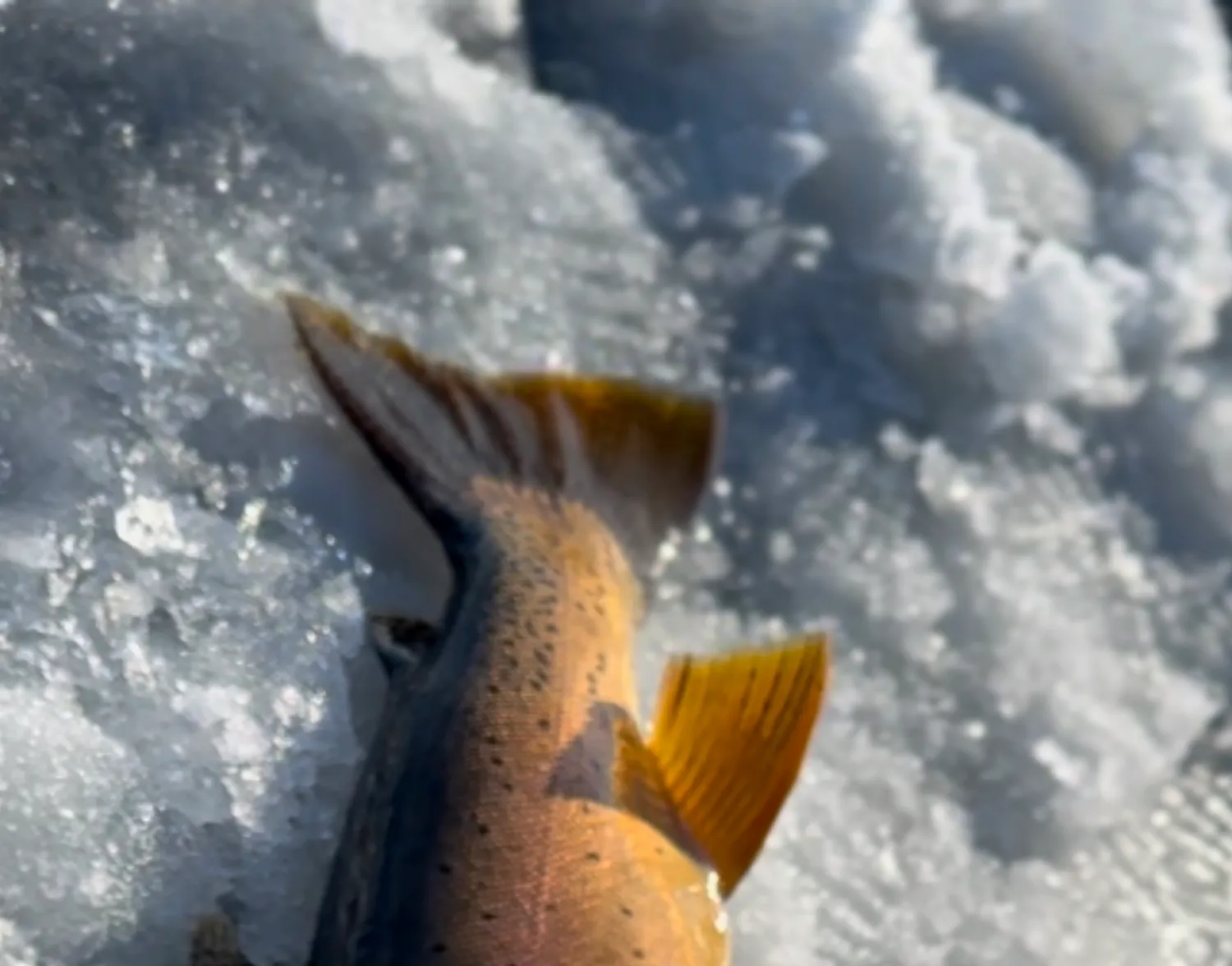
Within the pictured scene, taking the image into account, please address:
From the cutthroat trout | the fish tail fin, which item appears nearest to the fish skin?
the cutthroat trout

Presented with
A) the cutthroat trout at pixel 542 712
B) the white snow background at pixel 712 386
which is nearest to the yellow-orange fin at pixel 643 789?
the cutthroat trout at pixel 542 712

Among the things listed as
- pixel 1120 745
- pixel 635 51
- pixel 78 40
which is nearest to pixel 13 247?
pixel 78 40

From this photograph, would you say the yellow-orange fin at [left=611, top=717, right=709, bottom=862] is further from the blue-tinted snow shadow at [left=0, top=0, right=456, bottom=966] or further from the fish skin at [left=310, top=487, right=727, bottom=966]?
the blue-tinted snow shadow at [left=0, top=0, right=456, bottom=966]

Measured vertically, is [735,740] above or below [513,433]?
below

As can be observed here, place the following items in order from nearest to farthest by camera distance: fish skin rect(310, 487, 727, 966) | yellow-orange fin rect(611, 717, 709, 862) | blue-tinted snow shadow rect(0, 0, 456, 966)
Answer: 1. fish skin rect(310, 487, 727, 966)
2. yellow-orange fin rect(611, 717, 709, 862)
3. blue-tinted snow shadow rect(0, 0, 456, 966)

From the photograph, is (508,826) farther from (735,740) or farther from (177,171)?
(177,171)

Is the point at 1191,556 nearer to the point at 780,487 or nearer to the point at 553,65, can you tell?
the point at 780,487

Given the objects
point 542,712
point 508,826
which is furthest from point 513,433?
point 508,826

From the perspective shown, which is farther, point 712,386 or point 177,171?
point 712,386

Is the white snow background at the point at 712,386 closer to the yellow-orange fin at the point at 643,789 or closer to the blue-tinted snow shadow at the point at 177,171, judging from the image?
the blue-tinted snow shadow at the point at 177,171
